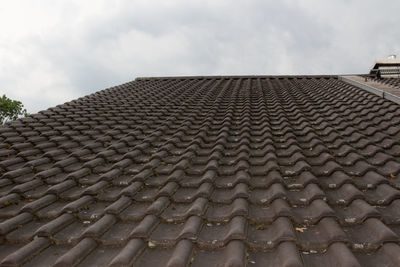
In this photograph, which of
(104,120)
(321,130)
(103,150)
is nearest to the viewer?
(103,150)

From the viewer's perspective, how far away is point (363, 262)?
64.7 inches

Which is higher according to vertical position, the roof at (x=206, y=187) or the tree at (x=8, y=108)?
the tree at (x=8, y=108)

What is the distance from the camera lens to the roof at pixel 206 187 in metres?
1.83

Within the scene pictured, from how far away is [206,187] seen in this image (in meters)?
2.60

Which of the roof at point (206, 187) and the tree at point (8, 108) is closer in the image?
the roof at point (206, 187)

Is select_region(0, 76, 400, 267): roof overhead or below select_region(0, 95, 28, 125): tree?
below

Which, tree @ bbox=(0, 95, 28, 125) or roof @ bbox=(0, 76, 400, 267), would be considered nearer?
roof @ bbox=(0, 76, 400, 267)

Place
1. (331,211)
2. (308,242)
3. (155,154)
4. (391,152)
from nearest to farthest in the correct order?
1. (308,242)
2. (331,211)
3. (391,152)
4. (155,154)

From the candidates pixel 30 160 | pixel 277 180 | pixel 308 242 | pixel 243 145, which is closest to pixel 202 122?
pixel 243 145

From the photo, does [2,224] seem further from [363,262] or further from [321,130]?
[321,130]

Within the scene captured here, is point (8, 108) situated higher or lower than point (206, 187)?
higher

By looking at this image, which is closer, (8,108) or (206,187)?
(206,187)

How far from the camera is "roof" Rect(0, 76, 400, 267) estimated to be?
1831 mm

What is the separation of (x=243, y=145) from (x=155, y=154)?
3.91 feet
